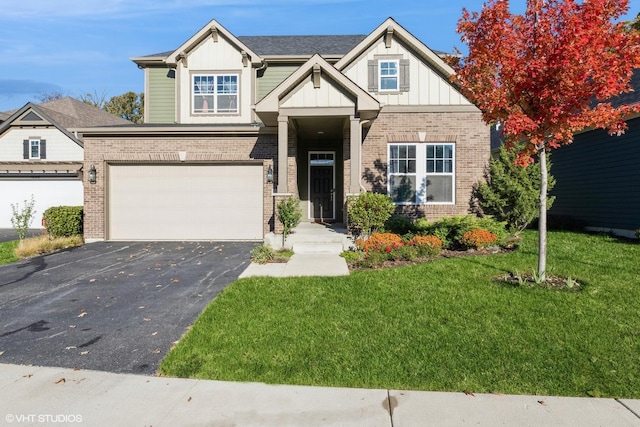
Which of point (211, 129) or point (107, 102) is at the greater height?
point (107, 102)

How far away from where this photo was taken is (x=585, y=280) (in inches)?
254

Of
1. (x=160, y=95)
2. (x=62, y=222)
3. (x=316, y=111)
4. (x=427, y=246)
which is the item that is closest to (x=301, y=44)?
(x=160, y=95)

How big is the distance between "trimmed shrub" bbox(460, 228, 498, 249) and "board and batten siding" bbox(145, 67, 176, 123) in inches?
469

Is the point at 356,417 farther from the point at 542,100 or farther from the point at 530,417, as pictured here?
the point at 542,100

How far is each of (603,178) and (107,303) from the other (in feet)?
48.6

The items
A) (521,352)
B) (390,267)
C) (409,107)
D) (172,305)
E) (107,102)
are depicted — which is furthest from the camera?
(107,102)

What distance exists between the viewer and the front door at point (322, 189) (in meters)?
13.8

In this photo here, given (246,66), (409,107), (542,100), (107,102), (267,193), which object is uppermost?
(107,102)

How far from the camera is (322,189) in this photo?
13.9 metres

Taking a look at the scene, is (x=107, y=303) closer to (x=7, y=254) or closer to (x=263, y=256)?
(x=263, y=256)

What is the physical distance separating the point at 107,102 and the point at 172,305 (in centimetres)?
4529

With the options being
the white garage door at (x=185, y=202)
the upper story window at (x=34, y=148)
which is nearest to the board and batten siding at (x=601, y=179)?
the white garage door at (x=185, y=202)

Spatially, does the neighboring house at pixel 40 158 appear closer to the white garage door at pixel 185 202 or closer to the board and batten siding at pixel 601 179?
the white garage door at pixel 185 202

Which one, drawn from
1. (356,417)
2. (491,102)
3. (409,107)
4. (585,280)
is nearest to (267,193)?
(409,107)
